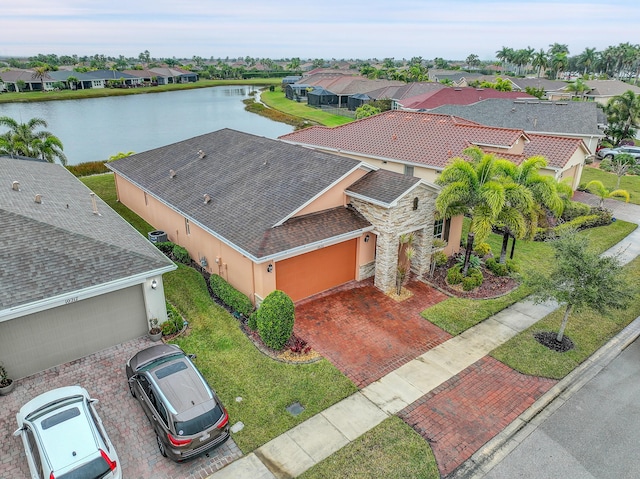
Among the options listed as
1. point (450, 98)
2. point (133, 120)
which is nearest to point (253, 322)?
point (450, 98)

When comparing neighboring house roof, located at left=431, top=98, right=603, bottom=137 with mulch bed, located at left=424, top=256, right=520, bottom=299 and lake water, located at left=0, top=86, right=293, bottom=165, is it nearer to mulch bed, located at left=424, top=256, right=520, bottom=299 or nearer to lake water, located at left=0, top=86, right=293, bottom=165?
mulch bed, located at left=424, top=256, right=520, bottom=299

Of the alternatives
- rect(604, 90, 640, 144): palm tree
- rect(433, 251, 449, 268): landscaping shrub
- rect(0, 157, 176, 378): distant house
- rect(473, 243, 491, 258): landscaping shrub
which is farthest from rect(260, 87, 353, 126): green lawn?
rect(0, 157, 176, 378): distant house

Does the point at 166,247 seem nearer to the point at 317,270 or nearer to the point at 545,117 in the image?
the point at 317,270

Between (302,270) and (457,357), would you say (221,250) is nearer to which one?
(302,270)

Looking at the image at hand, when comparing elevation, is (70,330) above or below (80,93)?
below

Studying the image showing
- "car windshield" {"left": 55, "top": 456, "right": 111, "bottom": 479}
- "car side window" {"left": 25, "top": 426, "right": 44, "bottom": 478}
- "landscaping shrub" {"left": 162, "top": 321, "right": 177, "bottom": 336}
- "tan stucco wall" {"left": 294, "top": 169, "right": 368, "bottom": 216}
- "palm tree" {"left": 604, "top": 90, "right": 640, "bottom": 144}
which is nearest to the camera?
"car windshield" {"left": 55, "top": 456, "right": 111, "bottom": 479}

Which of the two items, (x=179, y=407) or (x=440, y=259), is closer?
(x=179, y=407)

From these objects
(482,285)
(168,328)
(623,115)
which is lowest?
(482,285)

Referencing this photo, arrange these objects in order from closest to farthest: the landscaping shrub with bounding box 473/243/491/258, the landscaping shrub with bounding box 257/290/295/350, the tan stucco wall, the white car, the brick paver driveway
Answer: the white car → the brick paver driveway → the landscaping shrub with bounding box 257/290/295/350 → the tan stucco wall → the landscaping shrub with bounding box 473/243/491/258
